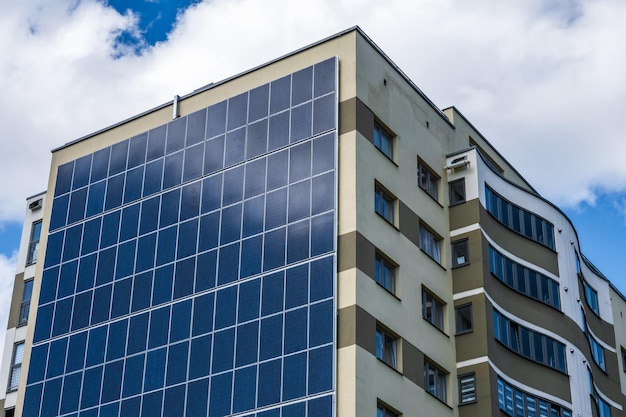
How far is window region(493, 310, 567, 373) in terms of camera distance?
50.9 m

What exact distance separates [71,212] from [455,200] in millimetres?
18063

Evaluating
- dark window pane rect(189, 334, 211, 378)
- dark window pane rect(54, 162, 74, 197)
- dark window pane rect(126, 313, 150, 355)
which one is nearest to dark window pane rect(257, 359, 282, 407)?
dark window pane rect(189, 334, 211, 378)

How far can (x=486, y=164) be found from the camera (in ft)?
180

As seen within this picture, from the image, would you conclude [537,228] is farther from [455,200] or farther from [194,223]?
[194,223]

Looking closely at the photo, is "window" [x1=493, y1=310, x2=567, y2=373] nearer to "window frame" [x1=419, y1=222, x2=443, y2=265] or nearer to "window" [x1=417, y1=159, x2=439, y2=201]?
"window frame" [x1=419, y1=222, x2=443, y2=265]

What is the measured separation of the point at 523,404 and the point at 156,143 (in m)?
20.1

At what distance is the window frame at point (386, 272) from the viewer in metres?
47.0

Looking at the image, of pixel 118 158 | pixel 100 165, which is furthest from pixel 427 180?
pixel 100 165

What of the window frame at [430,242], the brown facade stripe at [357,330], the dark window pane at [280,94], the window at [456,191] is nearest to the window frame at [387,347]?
the brown facade stripe at [357,330]

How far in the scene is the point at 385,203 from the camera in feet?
162

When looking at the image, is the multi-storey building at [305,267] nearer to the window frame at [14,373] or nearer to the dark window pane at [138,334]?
the dark window pane at [138,334]

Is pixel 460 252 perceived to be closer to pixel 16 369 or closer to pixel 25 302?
pixel 16 369

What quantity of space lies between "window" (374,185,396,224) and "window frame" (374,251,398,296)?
1.83m

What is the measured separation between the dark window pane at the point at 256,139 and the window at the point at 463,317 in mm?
10716
